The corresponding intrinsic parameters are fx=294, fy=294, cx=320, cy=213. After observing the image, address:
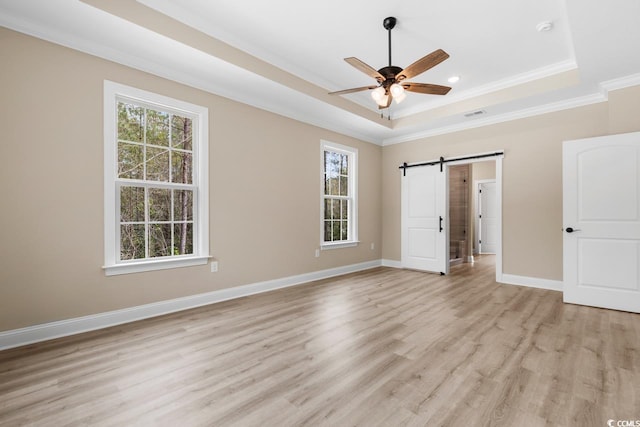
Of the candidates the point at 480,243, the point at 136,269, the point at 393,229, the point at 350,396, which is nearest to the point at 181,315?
the point at 136,269

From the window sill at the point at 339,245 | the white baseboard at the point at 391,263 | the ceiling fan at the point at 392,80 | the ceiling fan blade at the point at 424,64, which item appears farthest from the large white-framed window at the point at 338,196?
the ceiling fan blade at the point at 424,64

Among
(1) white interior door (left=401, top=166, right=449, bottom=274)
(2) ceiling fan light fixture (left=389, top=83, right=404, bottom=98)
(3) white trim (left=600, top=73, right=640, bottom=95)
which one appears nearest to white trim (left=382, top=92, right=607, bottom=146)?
(3) white trim (left=600, top=73, right=640, bottom=95)

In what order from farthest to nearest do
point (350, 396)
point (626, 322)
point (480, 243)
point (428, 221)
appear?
point (480, 243) < point (428, 221) < point (626, 322) < point (350, 396)

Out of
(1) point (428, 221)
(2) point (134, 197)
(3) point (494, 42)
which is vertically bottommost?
(1) point (428, 221)

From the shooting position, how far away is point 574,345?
2508mm

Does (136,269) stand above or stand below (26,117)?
below

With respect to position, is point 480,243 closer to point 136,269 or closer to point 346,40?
point 346,40

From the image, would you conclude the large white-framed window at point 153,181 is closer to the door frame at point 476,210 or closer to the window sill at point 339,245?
the window sill at point 339,245

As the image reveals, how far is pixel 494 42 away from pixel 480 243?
255 inches

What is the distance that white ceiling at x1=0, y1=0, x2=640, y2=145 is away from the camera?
256 centimetres

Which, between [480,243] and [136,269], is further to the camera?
[480,243]

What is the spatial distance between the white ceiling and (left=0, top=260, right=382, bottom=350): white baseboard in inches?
99.8

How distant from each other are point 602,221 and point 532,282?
4.44 ft

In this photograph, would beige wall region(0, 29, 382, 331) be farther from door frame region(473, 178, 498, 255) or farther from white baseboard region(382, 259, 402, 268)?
door frame region(473, 178, 498, 255)
